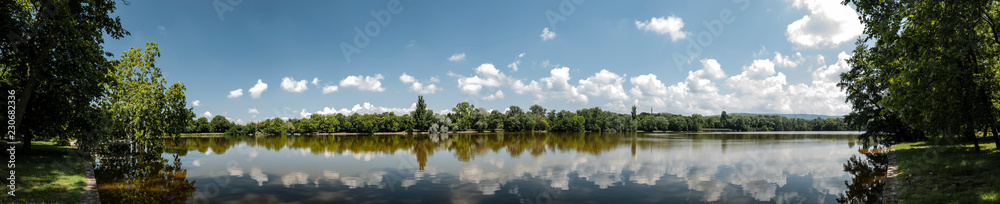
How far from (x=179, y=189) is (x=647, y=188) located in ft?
60.9

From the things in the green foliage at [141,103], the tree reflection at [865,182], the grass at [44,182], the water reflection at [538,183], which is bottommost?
the water reflection at [538,183]

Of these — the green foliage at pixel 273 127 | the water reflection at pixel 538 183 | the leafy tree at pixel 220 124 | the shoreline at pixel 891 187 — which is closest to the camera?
the shoreline at pixel 891 187

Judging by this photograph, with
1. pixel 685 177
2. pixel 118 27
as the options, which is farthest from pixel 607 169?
pixel 118 27

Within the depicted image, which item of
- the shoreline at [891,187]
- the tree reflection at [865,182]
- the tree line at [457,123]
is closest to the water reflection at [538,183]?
the tree reflection at [865,182]

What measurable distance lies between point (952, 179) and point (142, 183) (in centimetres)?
2971

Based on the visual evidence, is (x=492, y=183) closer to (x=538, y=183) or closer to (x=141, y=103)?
(x=538, y=183)

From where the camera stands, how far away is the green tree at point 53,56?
14891mm

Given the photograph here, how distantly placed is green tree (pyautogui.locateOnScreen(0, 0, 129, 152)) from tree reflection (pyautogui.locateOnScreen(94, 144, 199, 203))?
131 inches

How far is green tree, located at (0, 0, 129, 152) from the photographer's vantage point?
14891 mm

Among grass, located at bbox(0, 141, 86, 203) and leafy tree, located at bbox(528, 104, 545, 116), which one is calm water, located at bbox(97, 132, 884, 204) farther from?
leafy tree, located at bbox(528, 104, 545, 116)

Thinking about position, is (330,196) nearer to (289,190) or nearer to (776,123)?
(289,190)

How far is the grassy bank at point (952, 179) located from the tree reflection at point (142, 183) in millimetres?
22600

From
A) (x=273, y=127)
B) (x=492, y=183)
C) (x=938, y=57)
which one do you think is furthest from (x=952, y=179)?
(x=273, y=127)

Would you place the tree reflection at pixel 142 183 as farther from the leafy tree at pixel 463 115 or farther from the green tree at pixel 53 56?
the leafy tree at pixel 463 115
